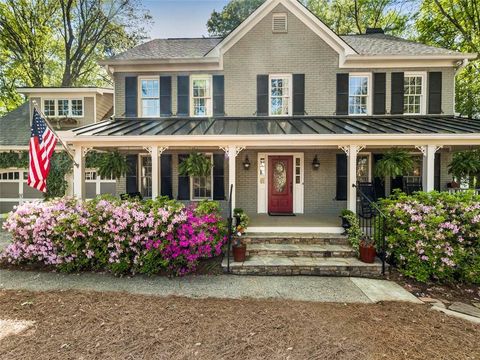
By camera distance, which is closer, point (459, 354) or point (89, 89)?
point (459, 354)

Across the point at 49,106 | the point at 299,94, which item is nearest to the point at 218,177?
the point at 299,94

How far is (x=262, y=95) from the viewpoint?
9.18m

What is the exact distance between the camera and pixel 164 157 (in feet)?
30.3

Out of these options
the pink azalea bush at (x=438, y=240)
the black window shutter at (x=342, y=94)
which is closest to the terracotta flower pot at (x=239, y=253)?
the pink azalea bush at (x=438, y=240)

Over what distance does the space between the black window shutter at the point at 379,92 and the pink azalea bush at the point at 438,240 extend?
4.70 m

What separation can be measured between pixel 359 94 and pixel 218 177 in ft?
20.4

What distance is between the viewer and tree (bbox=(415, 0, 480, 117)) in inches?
590

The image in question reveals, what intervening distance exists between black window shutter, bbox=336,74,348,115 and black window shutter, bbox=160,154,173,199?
6.59 metres

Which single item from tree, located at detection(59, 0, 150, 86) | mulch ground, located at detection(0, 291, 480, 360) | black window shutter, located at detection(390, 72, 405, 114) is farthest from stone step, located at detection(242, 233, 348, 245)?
tree, located at detection(59, 0, 150, 86)

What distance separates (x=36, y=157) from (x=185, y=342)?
5346 mm

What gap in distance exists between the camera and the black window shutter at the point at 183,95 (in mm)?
9414

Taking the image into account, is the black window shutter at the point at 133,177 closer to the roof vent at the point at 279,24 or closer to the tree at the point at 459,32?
the roof vent at the point at 279,24

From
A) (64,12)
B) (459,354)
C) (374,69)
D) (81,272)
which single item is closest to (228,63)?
(374,69)

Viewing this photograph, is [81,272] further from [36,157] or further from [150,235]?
[36,157]
